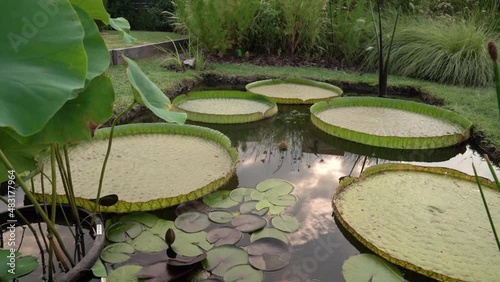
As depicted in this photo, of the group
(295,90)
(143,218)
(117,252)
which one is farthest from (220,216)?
(295,90)

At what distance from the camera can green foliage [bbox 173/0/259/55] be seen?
16.5 feet

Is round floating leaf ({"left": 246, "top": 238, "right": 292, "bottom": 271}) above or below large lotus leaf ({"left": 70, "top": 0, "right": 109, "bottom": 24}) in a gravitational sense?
below

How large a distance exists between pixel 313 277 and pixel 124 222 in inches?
32.4

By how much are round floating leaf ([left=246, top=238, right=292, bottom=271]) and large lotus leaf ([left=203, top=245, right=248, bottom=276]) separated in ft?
0.11

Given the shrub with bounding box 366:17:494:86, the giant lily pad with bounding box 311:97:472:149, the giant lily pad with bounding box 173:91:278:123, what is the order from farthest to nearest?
1. the shrub with bounding box 366:17:494:86
2. the giant lily pad with bounding box 173:91:278:123
3. the giant lily pad with bounding box 311:97:472:149

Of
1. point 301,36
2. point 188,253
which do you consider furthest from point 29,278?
A: point 301,36

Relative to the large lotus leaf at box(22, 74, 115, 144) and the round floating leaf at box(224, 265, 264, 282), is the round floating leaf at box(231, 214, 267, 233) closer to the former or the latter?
the round floating leaf at box(224, 265, 264, 282)

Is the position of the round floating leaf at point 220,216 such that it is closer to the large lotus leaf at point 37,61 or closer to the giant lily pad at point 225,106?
the large lotus leaf at point 37,61

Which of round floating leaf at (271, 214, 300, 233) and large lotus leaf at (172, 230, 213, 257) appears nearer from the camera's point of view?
large lotus leaf at (172, 230, 213, 257)

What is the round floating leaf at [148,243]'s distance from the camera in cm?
152

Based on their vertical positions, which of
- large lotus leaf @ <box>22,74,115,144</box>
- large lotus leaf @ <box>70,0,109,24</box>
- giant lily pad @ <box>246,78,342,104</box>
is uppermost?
large lotus leaf @ <box>70,0,109,24</box>

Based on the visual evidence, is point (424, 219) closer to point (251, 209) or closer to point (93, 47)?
point (251, 209)

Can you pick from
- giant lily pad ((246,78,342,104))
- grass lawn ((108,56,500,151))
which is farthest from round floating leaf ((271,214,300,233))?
giant lily pad ((246,78,342,104))

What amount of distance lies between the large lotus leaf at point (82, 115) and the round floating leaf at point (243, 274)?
0.68 m
